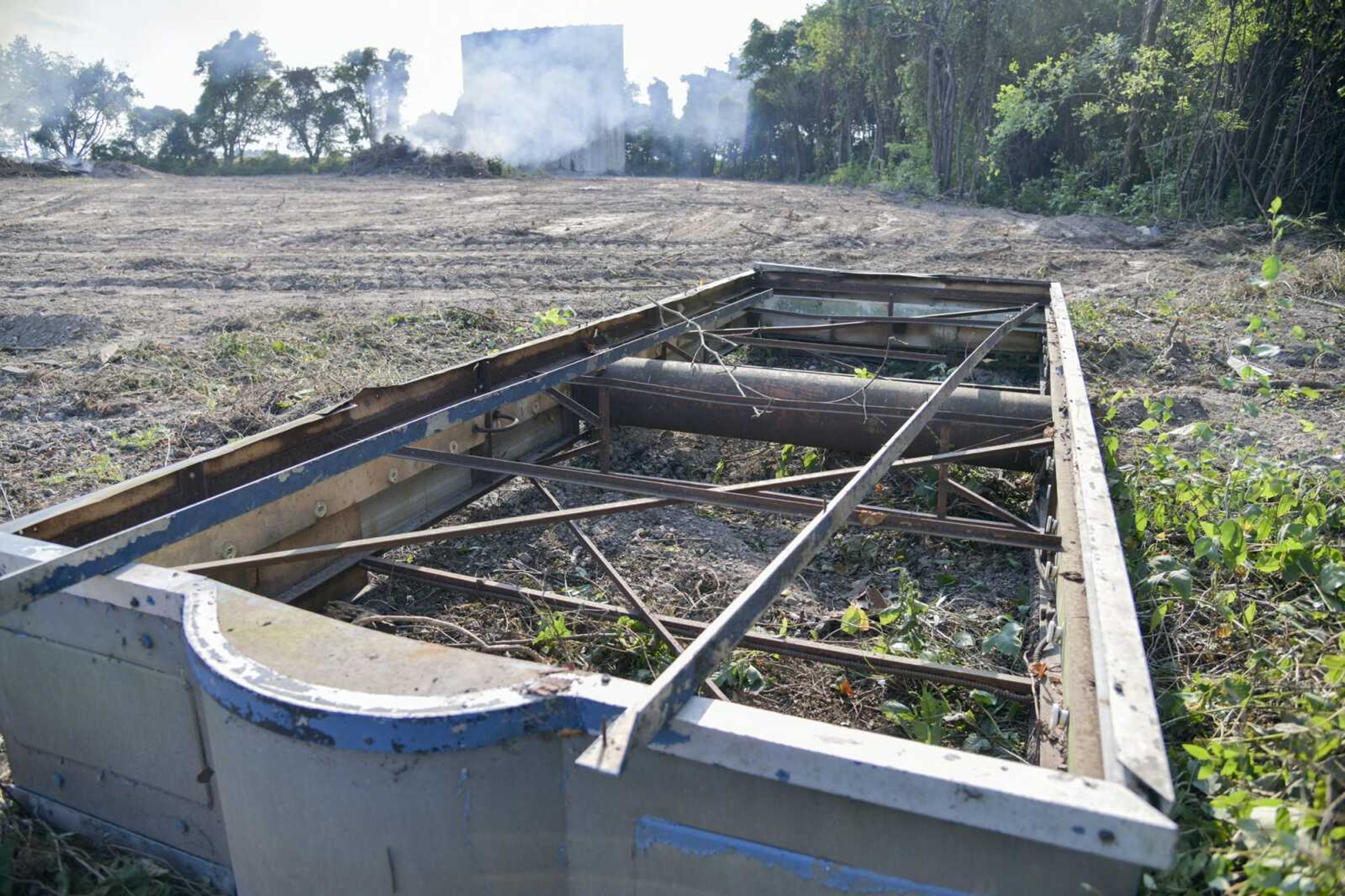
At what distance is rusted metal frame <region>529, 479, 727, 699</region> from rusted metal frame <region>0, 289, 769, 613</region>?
51 cm

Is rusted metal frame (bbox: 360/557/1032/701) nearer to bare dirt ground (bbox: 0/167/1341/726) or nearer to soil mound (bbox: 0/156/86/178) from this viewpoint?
bare dirt ground (bbox: 0/167/1341/726)

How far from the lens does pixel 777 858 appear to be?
1521mm

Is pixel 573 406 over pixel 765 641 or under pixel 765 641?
over

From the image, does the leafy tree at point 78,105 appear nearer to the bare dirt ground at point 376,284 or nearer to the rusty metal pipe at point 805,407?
the bare dirt ground at point 376,284

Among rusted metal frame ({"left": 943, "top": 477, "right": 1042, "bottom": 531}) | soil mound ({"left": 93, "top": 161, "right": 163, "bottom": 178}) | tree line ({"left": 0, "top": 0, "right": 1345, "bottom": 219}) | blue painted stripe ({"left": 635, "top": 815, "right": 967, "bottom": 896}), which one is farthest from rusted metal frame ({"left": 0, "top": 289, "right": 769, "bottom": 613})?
soil mound ({"left": 93, "top": 161, "right": 163, "bottom": 178})

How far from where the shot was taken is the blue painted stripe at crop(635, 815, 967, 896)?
146cm

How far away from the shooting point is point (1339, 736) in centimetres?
178

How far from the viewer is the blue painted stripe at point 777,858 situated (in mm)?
1459

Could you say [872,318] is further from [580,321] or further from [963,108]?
[963,108]

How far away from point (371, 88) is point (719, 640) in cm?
4464

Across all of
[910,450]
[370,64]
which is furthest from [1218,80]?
[370,64]

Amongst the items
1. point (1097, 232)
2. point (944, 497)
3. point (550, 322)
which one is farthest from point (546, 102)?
point (944, 497)

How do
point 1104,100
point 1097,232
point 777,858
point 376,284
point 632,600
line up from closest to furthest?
point 777,858, point 632,600, point 376,284, point 1097,232, point 1104,100

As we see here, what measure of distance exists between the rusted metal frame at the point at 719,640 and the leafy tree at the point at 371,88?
→ 42.0m
